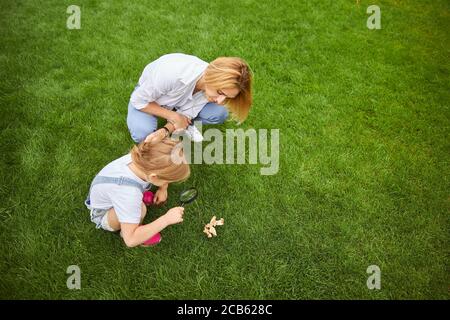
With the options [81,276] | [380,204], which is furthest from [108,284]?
[380,204]

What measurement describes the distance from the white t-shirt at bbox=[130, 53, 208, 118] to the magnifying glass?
790 mm

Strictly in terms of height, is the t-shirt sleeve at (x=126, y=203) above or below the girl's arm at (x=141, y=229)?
above

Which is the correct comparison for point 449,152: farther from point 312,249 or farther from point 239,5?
point 239,5

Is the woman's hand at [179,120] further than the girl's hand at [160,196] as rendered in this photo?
Yes

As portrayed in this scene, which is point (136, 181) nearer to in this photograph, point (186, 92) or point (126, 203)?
point (126, 203)

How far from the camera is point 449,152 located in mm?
3689

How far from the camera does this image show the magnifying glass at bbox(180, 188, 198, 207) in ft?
9.70

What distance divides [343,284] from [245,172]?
4.23 ft

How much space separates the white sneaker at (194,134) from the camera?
337cm

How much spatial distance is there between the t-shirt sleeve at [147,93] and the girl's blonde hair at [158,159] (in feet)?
2.47

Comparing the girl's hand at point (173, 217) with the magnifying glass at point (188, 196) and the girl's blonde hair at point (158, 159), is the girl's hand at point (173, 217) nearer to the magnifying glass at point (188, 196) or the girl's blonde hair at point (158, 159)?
the girl's blonde hair at point (158, 159)

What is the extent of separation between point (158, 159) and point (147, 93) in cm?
91

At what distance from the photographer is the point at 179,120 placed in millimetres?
3139

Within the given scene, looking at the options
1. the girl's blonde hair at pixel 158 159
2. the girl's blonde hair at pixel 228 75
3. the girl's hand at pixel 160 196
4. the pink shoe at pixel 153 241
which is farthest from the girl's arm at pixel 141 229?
the girl's blonde hair at pixel 228 75
